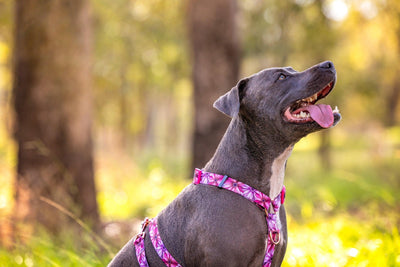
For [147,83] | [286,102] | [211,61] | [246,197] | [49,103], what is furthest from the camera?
[147,83]

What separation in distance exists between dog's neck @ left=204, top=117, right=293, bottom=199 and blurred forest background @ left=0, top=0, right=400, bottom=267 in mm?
1538

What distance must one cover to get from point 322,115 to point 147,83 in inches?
722

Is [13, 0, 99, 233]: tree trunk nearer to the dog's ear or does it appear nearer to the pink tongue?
the dog's ear

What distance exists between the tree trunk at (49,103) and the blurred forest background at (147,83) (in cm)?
1

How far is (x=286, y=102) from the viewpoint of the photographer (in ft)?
9.27

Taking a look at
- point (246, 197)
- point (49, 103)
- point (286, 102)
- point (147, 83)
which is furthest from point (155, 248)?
point (147, 83)

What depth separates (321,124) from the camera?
2697 millimetres

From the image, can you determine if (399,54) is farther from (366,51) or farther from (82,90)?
(82,90)

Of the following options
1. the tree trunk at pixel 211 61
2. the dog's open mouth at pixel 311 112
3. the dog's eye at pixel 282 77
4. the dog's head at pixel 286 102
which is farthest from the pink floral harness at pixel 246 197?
the tree trunk at pixel 211 61

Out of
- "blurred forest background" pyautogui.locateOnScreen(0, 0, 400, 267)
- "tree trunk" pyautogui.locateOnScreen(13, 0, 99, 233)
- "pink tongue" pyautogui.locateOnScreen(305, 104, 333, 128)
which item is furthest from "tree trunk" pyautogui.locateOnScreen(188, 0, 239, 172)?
"pink tongue" pyautogui.locateOnScreen(305, 104, 333, 128)

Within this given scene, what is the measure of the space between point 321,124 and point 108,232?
4.64 metres

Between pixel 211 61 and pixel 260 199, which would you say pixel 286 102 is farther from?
pixel 211 61

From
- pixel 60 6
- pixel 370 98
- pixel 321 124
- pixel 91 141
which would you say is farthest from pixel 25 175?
pixel 370 98

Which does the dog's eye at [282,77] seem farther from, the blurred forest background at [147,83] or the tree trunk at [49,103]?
the tree trunk at [49,103]
